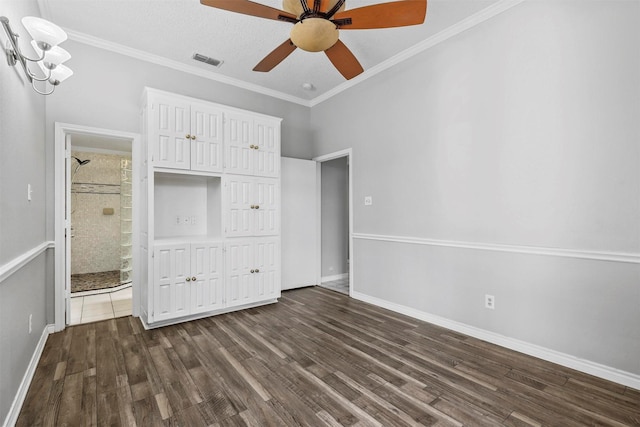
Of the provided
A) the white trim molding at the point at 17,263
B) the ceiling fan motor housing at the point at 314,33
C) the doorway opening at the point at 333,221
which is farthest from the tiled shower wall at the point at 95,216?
the ceiling fan motor housing at the point at 314,33

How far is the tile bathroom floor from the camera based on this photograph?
354 centimetres

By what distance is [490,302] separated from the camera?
9.23 feet

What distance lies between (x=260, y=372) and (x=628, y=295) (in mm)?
2652

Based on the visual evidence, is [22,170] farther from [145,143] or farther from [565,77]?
[565,77]

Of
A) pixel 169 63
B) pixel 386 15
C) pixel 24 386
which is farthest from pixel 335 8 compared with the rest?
pixel 24 386

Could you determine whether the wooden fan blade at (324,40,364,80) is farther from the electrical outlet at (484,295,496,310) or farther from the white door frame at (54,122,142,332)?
the white door frame at (54,122,142,332)

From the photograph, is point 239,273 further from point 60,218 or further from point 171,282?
point 60,218

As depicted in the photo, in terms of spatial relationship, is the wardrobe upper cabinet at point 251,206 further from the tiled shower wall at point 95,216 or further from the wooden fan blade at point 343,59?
the tiled shower wall at point 95,216

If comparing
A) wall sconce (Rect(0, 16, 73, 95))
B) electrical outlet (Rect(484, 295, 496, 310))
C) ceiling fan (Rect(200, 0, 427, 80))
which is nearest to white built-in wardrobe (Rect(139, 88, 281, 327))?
wall sconce (Rect(0, 16, 73, 95))

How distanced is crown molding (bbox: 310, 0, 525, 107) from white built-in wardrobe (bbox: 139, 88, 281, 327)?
1.37 m

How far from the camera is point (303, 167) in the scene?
191 inches

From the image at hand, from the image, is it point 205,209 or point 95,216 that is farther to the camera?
point 95,216

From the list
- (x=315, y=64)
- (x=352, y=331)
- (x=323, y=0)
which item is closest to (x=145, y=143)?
(x=315, y=64)

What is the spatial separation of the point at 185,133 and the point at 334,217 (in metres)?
2.80
